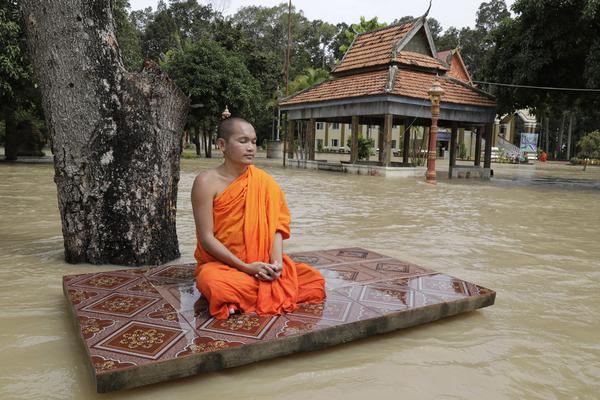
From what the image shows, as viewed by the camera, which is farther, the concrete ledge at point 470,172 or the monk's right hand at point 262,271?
the concrete ledge at point 470,172

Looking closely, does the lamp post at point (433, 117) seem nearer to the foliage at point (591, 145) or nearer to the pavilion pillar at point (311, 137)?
the pavilion pillar at point (311, 137)

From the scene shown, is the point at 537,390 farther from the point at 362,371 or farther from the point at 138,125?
the point at 138,125

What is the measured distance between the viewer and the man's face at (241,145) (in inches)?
132

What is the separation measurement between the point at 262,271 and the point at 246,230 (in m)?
0.31

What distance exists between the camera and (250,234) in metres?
3.34

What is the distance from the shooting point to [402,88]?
17.5 meters

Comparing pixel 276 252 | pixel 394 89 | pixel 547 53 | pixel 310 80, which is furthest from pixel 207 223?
pixel 310 80

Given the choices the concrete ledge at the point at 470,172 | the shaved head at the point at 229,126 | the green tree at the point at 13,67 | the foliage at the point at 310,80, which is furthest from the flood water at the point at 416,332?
the foliage at the point at 310,80

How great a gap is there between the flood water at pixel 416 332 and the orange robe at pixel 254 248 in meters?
0.45

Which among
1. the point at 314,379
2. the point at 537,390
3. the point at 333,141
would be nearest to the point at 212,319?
the point at 314,379

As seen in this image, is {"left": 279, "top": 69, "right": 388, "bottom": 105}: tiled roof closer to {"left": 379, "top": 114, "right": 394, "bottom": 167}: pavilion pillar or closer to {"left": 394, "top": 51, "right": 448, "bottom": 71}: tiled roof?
{"left": 394, "top": 51, "right": 448, "bottom": 71}: tiled roof

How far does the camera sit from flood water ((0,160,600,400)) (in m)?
2.54

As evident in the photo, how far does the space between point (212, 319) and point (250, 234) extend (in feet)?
2.04

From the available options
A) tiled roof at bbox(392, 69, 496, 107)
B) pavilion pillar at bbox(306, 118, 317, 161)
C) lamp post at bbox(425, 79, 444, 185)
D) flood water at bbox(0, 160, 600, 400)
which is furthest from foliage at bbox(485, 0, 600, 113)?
flood water at bbox(0, 160, 600, 400)
